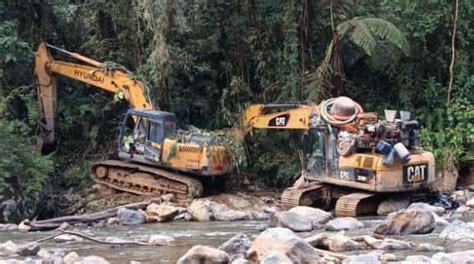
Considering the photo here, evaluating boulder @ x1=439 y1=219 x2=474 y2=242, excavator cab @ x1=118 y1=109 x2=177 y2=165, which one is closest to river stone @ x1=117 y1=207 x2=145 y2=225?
excavator cab @ x1=118 y1=109 x2=177 y2=165

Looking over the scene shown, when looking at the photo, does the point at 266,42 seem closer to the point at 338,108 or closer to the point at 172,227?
the point at 338,108

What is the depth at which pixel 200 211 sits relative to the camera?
53.6ft

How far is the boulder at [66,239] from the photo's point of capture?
1321 centimetres

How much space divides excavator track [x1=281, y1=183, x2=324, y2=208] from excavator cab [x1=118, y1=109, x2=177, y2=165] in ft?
9.48

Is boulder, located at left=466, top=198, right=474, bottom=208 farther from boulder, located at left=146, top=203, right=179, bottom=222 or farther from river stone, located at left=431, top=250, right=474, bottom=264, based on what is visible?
river stone, located at left=431, top=250, right=474, bottom=264

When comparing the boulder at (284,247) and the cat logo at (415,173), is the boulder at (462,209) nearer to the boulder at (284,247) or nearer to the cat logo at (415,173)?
the cat logo at (415,173)

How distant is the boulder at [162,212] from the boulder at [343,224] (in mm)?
3194

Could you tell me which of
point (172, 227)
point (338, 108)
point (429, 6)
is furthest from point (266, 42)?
point (172, 227)

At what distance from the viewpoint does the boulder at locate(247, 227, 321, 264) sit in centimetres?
1025

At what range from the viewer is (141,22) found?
21.3 metres

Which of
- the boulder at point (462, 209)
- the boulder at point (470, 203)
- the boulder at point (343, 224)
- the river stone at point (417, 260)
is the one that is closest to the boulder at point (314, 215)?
the boulder at point (343, 224)

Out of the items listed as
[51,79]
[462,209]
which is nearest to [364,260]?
[462,209]

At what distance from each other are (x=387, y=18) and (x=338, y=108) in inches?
199

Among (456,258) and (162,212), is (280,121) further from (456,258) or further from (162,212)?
(456,258)
